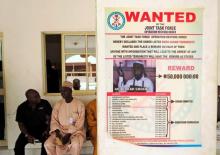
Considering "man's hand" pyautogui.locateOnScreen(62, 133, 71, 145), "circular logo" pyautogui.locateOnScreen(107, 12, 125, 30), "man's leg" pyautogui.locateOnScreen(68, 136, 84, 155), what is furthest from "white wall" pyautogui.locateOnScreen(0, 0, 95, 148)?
"circular logo" pyautogui.locateOnScreen(107, 12, 125, 30)

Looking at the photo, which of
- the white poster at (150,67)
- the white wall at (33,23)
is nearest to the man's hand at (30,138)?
the white wall at (33,23)

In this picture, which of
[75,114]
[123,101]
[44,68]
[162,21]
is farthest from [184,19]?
[44,68]

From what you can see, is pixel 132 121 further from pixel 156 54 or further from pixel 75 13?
pixel 75 13

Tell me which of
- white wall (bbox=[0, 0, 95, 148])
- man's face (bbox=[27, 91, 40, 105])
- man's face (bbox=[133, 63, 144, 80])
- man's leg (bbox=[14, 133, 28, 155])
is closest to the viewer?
man's face (bbox=[133, 63, 144, 80])

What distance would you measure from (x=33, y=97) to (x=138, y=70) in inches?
A: 168

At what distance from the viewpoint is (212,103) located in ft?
5.38

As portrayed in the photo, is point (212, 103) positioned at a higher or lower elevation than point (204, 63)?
lower

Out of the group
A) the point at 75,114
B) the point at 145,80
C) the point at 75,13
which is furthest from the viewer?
the point at 75,13

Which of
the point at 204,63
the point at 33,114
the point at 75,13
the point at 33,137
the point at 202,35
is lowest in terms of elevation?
the point at 33,137

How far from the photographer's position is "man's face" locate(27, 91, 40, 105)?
5.54 m

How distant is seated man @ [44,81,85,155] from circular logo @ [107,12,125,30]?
370cm

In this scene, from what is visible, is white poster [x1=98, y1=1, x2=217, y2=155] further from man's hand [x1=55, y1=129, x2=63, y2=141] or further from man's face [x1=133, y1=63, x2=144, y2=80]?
man's hand [x1=55, y1=129, x2=63, y2=141]

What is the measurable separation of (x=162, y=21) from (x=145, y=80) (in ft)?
1.03

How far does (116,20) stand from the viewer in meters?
1.61
